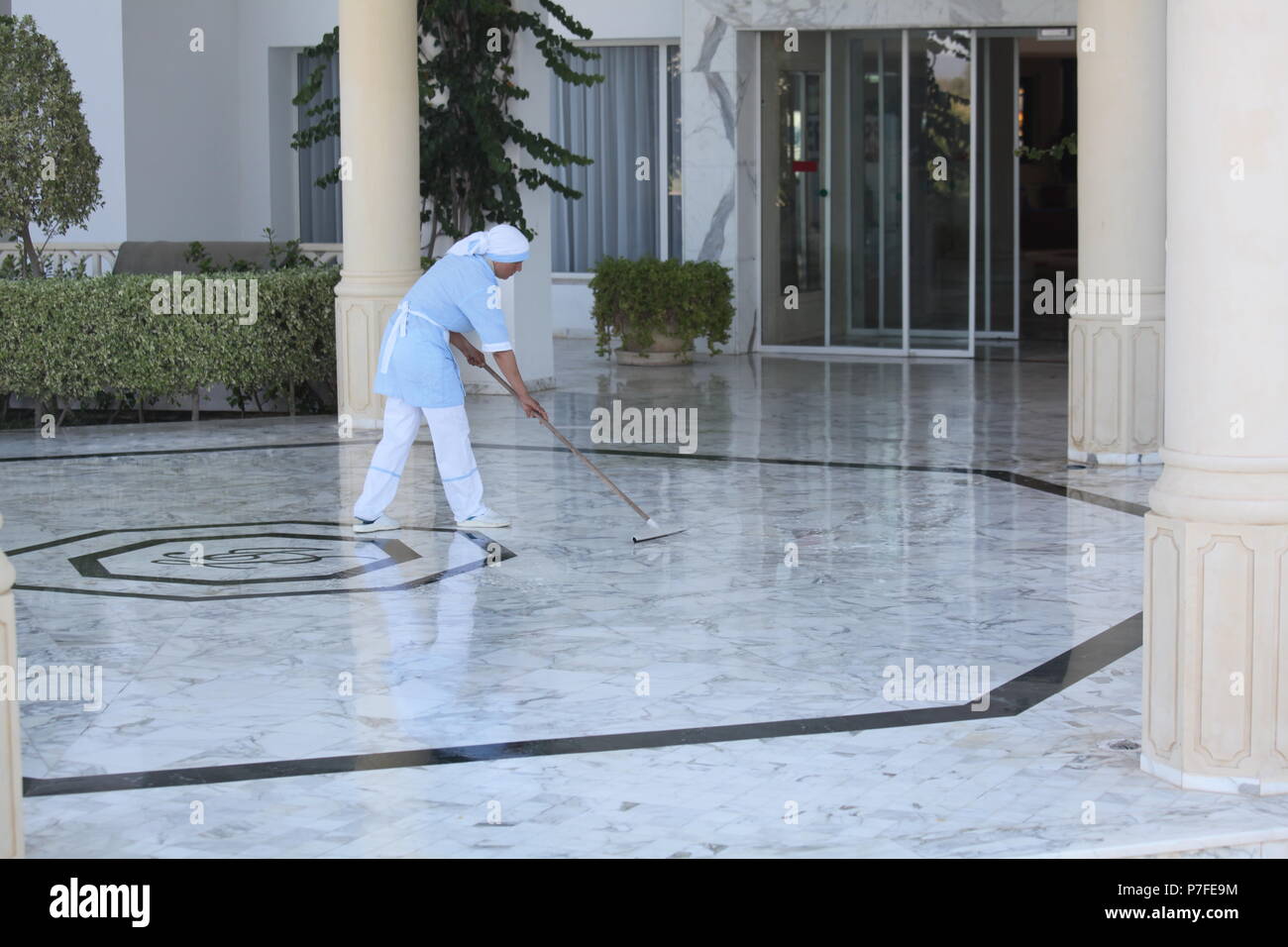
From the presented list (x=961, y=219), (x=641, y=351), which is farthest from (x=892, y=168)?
(x=641, y=351)

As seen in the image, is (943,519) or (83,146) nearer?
(943,519)

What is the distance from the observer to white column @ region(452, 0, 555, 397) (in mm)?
13805

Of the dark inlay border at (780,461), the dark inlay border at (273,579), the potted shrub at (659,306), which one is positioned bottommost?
the dark inlay border at (273,579)

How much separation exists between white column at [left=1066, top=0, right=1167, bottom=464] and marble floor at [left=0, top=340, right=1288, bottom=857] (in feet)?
1.05

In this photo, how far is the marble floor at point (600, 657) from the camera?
15.4 feet

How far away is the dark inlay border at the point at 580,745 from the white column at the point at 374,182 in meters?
6.92

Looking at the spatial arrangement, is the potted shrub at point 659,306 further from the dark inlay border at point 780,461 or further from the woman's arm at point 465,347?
the woman's arm at point 465,347

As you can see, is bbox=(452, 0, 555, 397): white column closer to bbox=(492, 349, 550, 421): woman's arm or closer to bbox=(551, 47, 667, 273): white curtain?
bbox=(551, 47, 667, 273): white curtain

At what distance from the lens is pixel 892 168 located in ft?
55.2

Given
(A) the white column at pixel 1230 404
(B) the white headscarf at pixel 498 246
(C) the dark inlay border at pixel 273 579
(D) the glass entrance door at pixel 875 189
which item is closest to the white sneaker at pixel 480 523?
(C) the dark inlay border at pixel 273 579

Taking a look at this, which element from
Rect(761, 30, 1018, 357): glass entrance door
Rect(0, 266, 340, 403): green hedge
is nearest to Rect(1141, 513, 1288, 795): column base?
Rect(0, 266, 340, 403): green hedge

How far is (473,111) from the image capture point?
43.9 feet

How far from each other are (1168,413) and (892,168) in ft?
40.1
